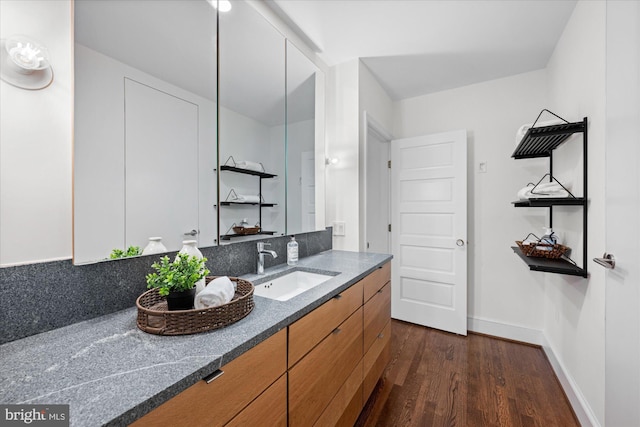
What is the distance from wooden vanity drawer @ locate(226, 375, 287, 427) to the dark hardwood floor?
96 centimetres

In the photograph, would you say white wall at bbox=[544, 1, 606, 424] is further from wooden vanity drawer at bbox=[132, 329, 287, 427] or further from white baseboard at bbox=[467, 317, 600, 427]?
wooden vanity drawer at bbox=[132, 329, 287, 427]

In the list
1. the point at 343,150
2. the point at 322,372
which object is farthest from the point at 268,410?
the point at 343,150

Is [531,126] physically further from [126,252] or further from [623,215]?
[126,252]

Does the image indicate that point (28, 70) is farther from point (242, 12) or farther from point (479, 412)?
point (479, 412)

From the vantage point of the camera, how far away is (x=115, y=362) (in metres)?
0.64

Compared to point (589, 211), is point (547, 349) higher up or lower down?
lower down

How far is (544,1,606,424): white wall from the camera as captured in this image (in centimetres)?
137

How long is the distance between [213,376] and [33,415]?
315 millimetres

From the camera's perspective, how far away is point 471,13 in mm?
1779

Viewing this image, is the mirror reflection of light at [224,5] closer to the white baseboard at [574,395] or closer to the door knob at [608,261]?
the door knob at [608,261]

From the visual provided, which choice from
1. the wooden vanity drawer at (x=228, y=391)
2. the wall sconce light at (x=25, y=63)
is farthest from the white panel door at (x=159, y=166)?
the wooden vanity drawer at (x=228, y=391)

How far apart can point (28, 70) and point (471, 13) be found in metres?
2.31

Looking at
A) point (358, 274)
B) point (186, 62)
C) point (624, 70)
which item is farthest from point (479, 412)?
point (186, 62)

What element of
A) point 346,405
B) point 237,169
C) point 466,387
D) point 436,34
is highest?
point 436,34
